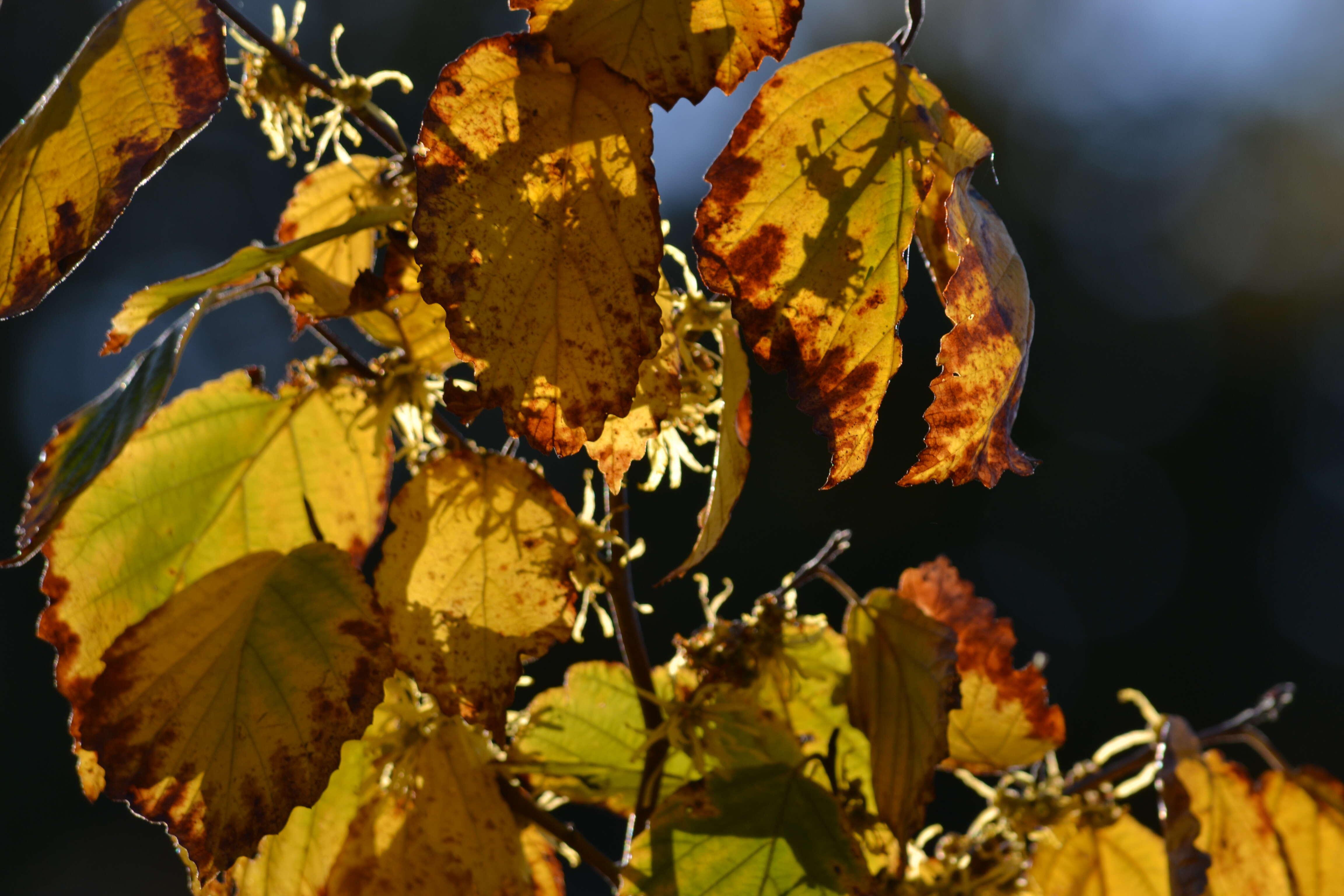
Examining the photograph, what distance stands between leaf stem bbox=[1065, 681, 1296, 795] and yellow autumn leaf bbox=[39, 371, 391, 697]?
17.1 inches

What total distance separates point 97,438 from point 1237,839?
2.01ft

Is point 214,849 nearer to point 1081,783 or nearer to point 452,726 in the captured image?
point 452,726

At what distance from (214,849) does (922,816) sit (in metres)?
0.29

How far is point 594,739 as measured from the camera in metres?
0.58

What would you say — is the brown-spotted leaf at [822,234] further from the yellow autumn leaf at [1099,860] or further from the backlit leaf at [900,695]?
the yellow autumn leaf at [1099,860]

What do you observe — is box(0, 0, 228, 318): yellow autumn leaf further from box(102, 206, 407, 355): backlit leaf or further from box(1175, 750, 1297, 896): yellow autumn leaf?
box(1175, 750, 1297, 896): yellow autumn leaf

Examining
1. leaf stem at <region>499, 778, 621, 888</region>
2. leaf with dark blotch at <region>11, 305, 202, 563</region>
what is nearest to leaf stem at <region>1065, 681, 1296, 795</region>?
leaf stem at <region>499, 778, 621, 888</region>

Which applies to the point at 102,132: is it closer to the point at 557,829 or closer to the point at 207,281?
the point at 207,281

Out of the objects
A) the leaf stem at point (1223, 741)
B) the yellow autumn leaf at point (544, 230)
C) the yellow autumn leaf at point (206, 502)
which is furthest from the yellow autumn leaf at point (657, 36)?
the leaf stem at point (1223, 741)

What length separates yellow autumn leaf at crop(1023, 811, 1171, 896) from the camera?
616 millimetres

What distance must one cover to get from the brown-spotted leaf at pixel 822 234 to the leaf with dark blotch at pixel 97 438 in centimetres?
21

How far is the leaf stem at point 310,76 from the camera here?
0.46 meters

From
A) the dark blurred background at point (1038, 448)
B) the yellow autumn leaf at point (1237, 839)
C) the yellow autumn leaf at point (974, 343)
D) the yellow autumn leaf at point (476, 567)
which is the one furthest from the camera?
the dark blurred background at point (1038, 448)

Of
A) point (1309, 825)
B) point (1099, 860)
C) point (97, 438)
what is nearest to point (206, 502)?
point (97, 438)
